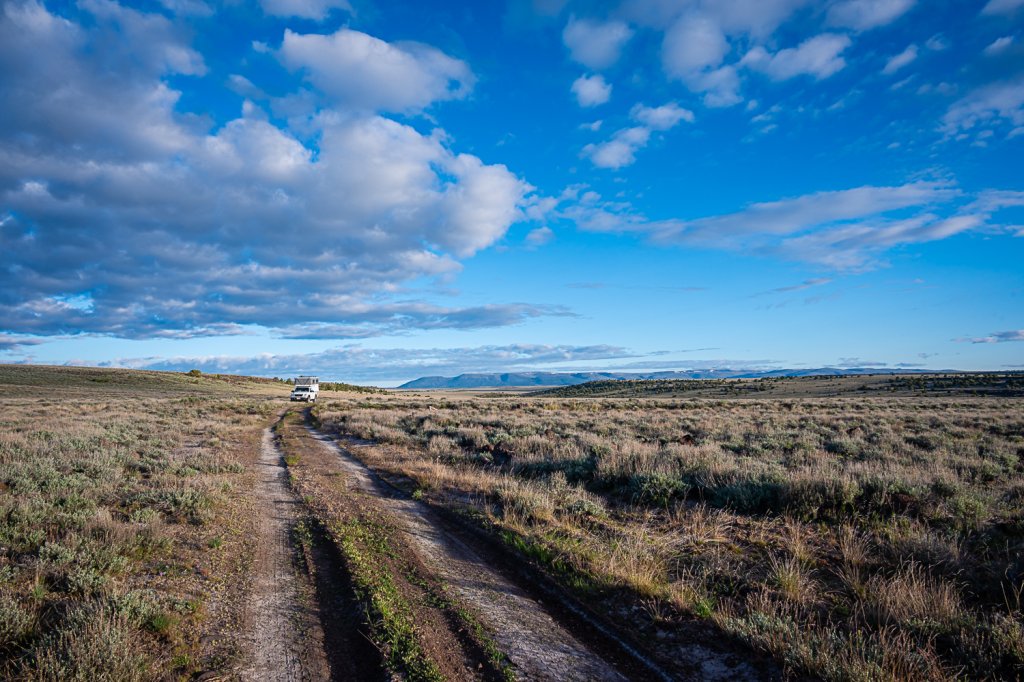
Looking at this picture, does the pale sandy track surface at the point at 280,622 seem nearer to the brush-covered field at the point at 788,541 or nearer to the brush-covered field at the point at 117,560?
the brush-covered field at the point at 117,560

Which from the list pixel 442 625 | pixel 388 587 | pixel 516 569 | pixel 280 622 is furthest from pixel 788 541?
pixel 280 622

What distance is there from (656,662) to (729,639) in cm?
88

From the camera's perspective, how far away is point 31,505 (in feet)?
26.8

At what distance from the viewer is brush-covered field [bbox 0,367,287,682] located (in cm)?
439

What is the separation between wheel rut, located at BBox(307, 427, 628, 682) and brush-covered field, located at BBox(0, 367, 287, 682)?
2687 mm

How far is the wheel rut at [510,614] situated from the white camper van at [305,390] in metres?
51.4

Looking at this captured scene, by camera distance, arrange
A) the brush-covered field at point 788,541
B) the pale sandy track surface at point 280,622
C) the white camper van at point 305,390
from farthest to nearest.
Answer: the white camper van at point 305,390
the brush-covered field at point 788,541
the pale sandy track surface at point 280,622

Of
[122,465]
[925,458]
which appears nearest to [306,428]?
[122,465]

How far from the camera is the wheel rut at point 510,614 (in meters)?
4.70

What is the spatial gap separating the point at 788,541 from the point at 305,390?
5733cm

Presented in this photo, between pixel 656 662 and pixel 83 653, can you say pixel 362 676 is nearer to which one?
pixel 83 653

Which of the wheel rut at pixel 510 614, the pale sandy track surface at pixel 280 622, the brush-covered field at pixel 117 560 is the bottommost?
the wheel rut at pixel 510 614

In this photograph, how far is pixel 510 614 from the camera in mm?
5750

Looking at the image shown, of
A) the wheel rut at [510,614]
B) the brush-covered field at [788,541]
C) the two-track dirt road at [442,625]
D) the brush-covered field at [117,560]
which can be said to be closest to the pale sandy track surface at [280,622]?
the two-track dirt road at [442,625]
